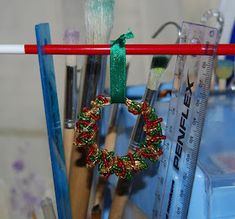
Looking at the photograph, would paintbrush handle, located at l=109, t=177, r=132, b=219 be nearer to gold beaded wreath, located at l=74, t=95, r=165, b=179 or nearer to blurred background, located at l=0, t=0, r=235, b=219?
gold beaded wreath, located at l=74, t=95, r=165, b=179

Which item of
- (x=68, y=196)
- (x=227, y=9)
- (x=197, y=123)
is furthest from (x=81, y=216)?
(x=227, y=9)

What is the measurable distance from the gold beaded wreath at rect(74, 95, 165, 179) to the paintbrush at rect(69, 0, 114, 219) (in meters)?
0.07

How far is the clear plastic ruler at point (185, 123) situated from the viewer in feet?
1.19

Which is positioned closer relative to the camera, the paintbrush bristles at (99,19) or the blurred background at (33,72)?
the paintbrush bristles at (99,19)

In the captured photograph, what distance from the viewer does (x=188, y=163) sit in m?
0.38

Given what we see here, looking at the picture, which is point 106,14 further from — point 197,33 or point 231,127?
point 231,127

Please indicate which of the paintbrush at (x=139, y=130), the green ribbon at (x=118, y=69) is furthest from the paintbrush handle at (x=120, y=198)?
the green ribbon at (x=118, y=69)

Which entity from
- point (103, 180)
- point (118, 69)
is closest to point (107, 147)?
point (103, 180)

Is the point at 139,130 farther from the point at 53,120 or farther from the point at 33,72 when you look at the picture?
the point at 33,72

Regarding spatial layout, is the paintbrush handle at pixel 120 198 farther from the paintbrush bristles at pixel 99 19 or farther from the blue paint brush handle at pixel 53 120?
the paintbrush bristles at pixel 99 19

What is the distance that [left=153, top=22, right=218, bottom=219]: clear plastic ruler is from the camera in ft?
1.19

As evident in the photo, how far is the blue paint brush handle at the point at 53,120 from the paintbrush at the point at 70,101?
0.05 metres

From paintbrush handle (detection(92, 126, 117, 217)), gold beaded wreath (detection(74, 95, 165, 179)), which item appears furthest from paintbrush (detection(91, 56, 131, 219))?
gold beaded wreath (detection(74, 95, 165, 179))

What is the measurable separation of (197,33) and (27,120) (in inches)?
13.5
